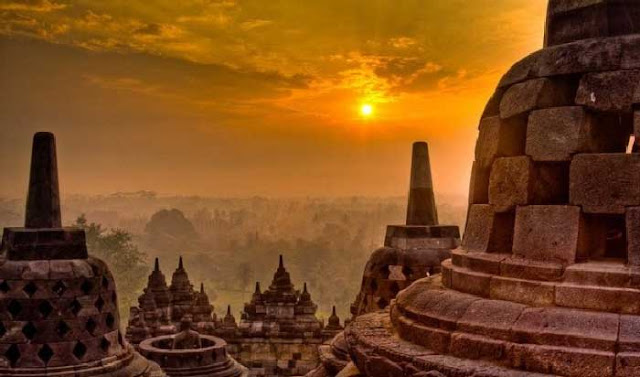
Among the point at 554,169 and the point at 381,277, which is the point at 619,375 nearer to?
the point at 554,169

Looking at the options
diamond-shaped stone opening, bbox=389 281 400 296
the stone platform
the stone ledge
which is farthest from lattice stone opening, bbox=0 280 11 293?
diamond-shaped stone opening, bbox=389 281 400 296

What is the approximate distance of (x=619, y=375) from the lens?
3.68 metres

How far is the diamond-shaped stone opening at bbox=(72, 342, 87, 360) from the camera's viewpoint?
337 inches

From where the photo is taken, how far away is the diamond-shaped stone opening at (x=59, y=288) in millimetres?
8570

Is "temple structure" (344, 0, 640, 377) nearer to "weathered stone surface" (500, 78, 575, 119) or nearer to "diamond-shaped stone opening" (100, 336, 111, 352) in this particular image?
"weathered stone surface" (500, 78, 575, 119)

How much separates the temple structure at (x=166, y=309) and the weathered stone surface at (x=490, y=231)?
12.2m

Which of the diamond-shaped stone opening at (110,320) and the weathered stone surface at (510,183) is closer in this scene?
the weathered stone surface at (510,183)

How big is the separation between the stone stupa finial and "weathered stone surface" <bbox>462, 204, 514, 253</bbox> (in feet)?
14.6

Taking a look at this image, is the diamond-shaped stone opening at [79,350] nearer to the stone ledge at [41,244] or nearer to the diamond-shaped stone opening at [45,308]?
the diamond-shaped stone opening at [45,308]

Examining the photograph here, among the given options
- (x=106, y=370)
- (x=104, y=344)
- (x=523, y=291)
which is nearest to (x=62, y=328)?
(x=104, y=344)

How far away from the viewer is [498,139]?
496 centimetres

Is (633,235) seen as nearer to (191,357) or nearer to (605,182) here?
(605,182)

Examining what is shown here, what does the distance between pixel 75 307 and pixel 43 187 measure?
5.57 feet

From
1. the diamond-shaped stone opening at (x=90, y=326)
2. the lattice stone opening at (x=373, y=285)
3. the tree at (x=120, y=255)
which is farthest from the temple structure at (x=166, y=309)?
the tree at (x=120, y=255)
